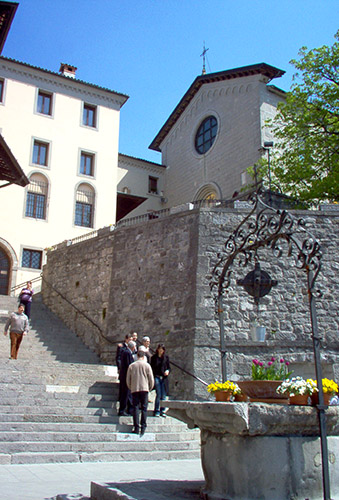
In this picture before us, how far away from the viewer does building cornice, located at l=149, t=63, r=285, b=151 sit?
2375 centimetres

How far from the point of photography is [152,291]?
49.4 ft

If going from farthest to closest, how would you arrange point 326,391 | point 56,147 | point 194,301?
point 56,147 < point 194,301 < point 326,391

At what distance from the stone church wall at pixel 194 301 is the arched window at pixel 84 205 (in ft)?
24.9

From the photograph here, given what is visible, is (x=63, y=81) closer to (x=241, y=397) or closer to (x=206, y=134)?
(x=206, y=134)

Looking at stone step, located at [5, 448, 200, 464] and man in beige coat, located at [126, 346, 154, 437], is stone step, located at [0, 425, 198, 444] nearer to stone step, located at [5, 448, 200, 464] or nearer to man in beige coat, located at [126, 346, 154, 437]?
man in beige coat, located at [126, 346, 154, 437]

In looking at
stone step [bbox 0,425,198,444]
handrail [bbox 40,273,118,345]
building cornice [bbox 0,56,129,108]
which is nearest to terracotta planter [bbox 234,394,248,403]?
stone step [bbox 0,425,198,444]

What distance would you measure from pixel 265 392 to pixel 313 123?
15246 millimetres

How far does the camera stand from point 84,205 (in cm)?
2497

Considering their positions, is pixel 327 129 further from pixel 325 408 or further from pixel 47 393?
pixel 325 408

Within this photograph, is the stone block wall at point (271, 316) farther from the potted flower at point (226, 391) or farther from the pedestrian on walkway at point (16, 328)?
the potted flower at point (226, 391)

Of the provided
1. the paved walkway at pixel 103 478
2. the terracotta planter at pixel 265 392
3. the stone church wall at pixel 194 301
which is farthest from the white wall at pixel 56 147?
the terracotta planter at pixel 265 392

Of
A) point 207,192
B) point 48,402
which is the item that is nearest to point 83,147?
point 207,192

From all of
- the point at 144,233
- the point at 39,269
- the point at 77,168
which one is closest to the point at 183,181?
the point at 77,168

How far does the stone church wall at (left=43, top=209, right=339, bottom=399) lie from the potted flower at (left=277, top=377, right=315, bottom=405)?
8.37 metres
